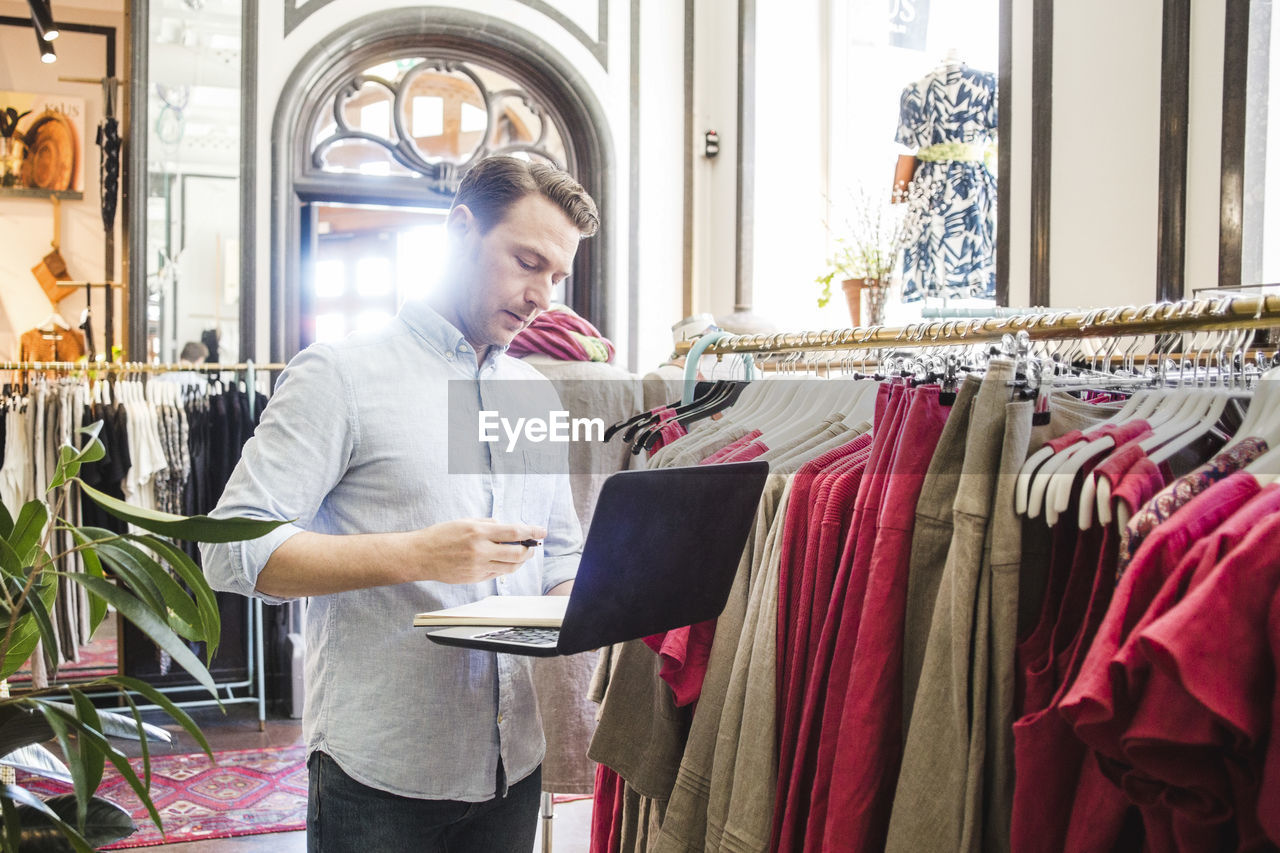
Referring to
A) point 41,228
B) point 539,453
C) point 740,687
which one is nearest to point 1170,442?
point 740,687

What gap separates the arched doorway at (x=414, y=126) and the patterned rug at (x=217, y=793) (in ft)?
6.00

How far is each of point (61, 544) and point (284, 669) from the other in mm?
1089

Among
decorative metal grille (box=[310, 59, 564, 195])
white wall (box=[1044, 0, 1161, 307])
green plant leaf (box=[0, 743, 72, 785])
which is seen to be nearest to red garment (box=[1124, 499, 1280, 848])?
green plant leaf (box=[0, 743, 72, 785])

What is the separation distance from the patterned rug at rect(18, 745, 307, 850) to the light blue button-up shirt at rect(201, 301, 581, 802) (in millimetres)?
2132

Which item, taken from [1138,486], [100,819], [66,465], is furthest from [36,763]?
[1138,486]

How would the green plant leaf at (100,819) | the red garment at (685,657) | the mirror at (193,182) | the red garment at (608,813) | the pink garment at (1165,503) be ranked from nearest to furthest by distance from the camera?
the pink garment at (1165,503)
the green plant leaf at (100,819)
the red garment at (685,657)
the red garment at (608,813)
the mirror at (193,182)

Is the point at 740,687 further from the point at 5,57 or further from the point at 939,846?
the point at 5,57

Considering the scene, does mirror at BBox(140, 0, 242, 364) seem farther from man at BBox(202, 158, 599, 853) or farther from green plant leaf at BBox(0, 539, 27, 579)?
green plant leaf at BBox(0, 539, 27, 579)

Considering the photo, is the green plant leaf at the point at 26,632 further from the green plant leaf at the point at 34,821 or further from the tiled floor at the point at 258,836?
the tiled floor at the point at 258,836

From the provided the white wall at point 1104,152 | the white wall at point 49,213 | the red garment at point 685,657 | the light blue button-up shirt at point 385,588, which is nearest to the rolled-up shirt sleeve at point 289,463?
the light blue button-up shirt at point 385,588

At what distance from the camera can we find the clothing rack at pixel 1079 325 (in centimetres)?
106

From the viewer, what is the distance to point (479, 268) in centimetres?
152

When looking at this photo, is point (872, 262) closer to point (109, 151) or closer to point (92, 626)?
point (92, 626)

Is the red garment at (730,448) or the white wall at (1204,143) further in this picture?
the white wall at (1204,143)
